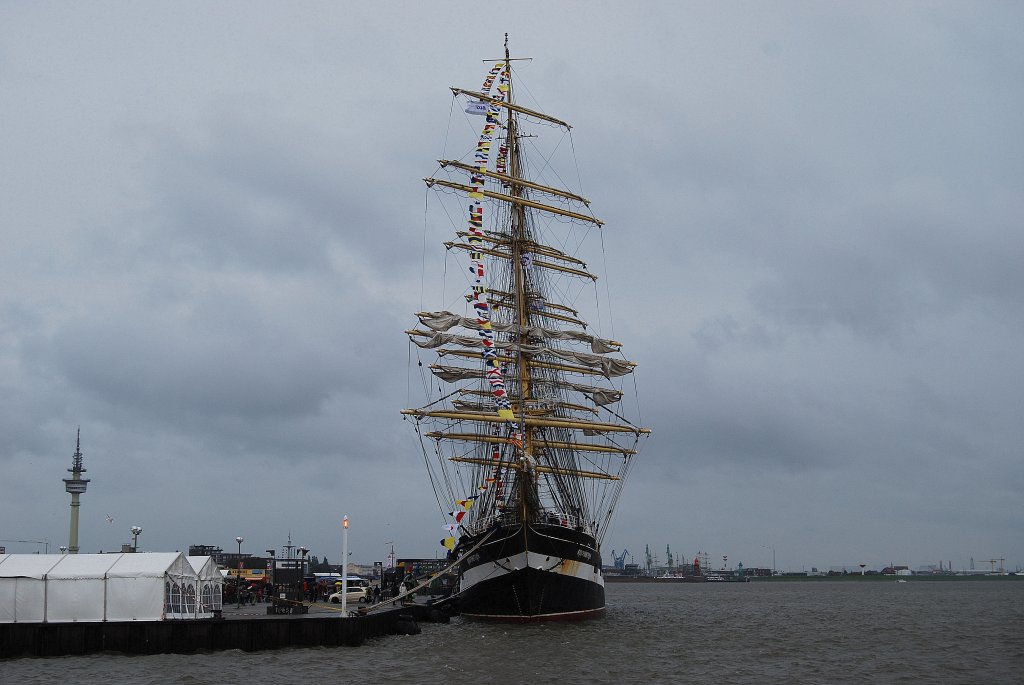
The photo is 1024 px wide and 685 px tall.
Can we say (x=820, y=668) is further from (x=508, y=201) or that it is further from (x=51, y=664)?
(x=508, y=201)

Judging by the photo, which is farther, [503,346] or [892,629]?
[503,346]

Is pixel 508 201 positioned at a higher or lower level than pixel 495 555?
higher

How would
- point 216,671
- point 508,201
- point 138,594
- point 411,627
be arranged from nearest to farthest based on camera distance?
point 216,671 < point 138,594 < point 411,627 < point 508,201

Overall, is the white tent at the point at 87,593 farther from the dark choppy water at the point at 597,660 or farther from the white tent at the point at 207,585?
the white tent at the point at 207,585

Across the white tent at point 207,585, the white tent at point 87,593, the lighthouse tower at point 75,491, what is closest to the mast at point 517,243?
the white tent at point 207,585

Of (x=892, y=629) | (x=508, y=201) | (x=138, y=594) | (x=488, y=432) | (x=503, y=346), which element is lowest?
(x=892, y=629)

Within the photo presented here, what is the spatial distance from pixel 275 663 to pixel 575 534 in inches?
884

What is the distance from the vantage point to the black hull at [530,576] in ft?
165

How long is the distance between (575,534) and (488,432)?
12.4 metres

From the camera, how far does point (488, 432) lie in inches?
2506

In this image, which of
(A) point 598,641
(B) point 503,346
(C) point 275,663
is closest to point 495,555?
(A) point 598,641

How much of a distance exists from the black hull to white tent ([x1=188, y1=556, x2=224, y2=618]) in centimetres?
1522

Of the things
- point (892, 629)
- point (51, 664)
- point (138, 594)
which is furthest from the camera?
point (892, 629)

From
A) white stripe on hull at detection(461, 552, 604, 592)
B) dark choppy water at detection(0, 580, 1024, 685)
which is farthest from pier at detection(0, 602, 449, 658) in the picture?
white stripe on hull at detection(461, 552, 604, 592)
